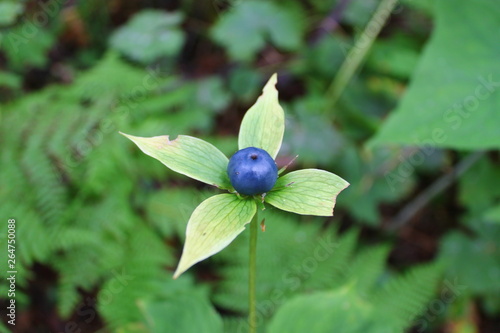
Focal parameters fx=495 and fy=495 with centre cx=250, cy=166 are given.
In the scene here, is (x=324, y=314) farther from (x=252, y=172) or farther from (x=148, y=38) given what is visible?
(x=148, y=38)

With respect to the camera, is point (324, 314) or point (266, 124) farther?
point (324, 314)

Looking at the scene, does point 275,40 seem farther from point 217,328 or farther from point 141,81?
point 217,328

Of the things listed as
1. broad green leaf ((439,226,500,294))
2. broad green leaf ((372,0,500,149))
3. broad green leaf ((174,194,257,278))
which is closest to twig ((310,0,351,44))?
broad green leaf ((372,0,500,149))

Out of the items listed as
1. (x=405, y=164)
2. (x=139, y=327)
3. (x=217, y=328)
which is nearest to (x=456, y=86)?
(x=405, y=164)

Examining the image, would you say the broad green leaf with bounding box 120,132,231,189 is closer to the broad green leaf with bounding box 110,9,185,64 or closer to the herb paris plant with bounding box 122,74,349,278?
the herb paris plant with bounding box 122,74,349,278

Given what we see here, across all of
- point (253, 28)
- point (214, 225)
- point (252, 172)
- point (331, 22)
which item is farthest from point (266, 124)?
point (331, 22)

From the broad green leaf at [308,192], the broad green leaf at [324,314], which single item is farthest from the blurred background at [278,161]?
the broad green leaf at [308,192]

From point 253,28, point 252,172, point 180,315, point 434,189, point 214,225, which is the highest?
point 252,172

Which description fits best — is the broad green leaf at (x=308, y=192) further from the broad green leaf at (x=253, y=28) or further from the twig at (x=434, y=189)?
the twig at (x=434, y=189)
